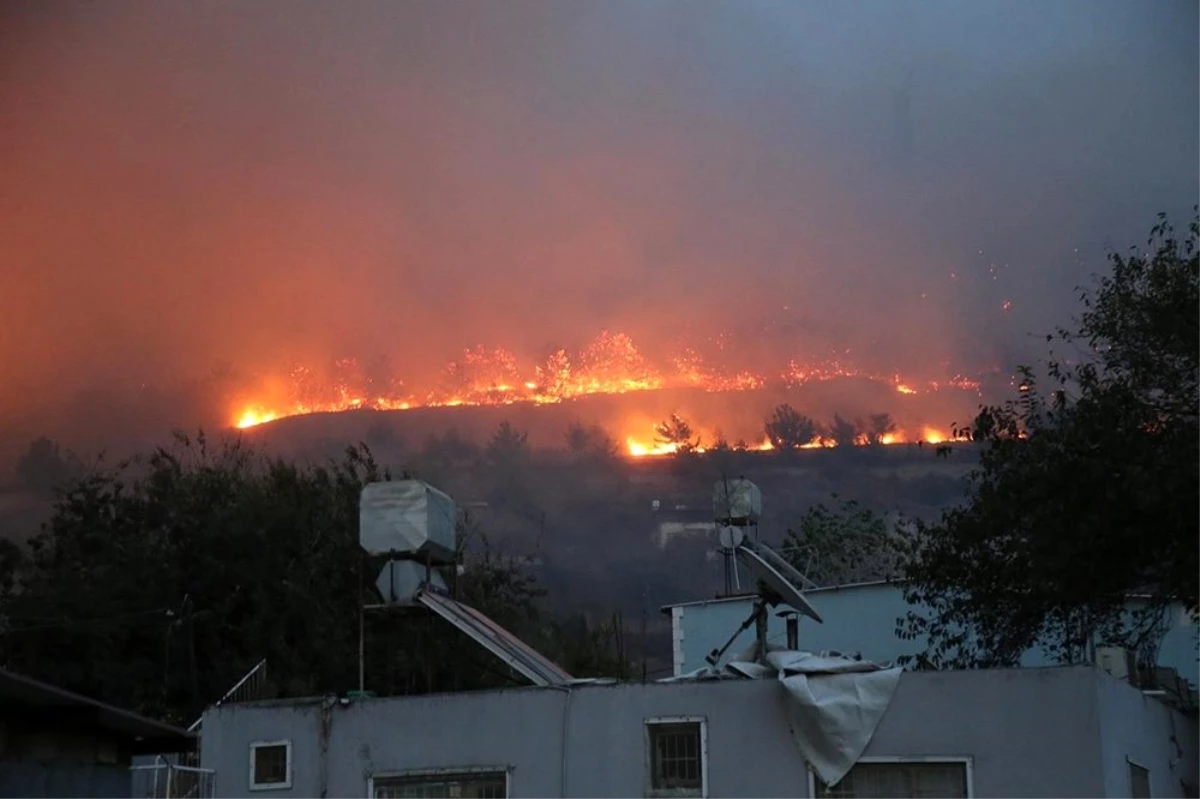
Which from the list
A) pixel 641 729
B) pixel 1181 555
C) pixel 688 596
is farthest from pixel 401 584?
Result: pixel 688 596

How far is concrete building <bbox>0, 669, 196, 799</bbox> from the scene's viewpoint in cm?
1482

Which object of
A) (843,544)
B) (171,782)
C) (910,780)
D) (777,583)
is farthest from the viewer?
(843,544)

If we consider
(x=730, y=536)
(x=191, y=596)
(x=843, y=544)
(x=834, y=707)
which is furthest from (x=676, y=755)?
(x=843, y=544)

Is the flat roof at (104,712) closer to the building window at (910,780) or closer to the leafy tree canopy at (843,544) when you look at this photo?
the building window at (910,780)

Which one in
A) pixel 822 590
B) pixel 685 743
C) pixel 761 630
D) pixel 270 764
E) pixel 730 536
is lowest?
pixel 270 764

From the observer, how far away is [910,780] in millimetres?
19609

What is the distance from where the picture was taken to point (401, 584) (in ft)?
79.4

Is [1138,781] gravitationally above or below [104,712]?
below

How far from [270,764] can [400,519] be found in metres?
4.59

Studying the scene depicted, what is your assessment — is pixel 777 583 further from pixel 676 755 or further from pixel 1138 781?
pixel 1138 781

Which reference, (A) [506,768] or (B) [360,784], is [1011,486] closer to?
(A) [506,768]

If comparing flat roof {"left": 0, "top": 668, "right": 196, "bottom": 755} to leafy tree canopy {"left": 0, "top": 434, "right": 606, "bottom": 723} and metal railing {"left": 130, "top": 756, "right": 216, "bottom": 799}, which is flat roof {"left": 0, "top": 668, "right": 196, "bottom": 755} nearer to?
metal railing {"left": 130, "top": 756, "right": 216, "bottom": 799}

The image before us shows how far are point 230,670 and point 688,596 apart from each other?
233 ft

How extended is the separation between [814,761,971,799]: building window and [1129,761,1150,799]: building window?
9.56 ft
